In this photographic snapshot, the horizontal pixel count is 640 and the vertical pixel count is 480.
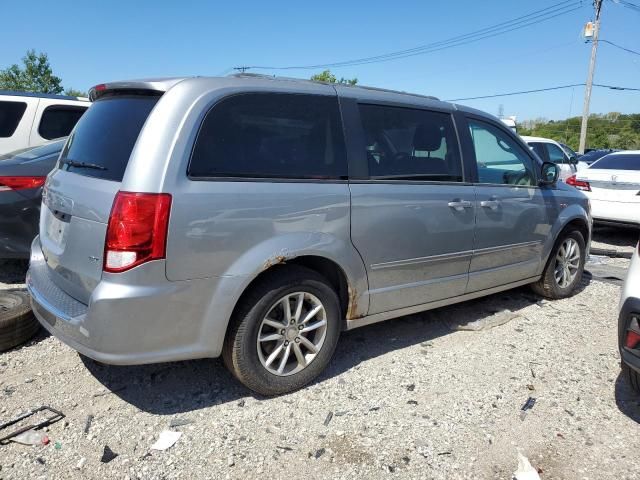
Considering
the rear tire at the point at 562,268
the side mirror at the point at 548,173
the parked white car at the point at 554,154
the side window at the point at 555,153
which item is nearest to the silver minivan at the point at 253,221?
the side mirror at the point at 548,173

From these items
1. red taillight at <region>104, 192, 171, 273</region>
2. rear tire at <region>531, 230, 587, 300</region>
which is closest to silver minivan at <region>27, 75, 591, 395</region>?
red taillight at <region>104, 192, 171, 273</region>

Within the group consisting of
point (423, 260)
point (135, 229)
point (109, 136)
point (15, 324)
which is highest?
point (109, 136)

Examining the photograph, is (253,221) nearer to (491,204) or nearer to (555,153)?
(491,204)

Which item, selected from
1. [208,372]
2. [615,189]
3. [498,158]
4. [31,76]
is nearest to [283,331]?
[208,372]

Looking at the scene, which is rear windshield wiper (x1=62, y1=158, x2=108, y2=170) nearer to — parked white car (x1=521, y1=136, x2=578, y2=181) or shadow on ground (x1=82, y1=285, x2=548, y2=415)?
shadow on ground (x1=82, y1=285, x2=548, y2=415)

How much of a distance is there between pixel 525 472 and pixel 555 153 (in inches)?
456

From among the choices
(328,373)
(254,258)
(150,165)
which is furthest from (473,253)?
(150,165)

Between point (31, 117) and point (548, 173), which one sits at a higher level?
point (31, 117)

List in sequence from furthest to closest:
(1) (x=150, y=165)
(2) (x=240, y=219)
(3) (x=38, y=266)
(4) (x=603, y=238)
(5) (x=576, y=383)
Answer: (4) (x=603, y=238)
(5) (x=576, y=383)
(3) (x=38, y=266)
(2) (x=240, y=219)
(1) (x=150, y=165)

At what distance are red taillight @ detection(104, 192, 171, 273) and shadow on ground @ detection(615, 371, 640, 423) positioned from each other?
9.34ft

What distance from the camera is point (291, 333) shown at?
10.3ft

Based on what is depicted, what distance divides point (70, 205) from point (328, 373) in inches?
76.0

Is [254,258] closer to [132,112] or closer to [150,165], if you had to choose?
[150,165]

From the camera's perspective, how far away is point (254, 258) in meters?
2.79
